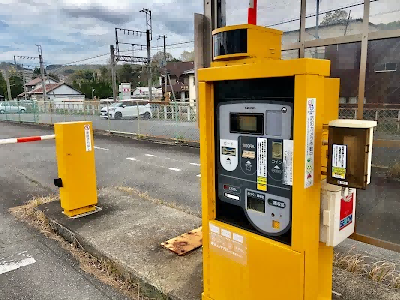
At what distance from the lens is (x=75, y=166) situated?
4.11m

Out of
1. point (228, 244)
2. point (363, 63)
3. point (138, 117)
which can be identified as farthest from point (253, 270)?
point (138, 117)

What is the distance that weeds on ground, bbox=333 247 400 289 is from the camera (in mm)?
2806

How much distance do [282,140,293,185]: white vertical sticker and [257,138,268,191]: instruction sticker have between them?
12cm

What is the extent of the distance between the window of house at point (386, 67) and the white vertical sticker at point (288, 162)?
3.10 feet

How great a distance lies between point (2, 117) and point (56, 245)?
84.9ft

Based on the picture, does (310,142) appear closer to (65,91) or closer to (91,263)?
(91,263)

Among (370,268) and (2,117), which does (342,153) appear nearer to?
(370,268)

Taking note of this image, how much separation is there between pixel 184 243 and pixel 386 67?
7.68ft

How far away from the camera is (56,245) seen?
12.3ft

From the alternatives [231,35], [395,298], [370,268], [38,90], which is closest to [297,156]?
[231,35]

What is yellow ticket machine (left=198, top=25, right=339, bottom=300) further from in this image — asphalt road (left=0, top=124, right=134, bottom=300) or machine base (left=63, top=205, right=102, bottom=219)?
machine base (left=63, top=205, right=102, bottom=219)

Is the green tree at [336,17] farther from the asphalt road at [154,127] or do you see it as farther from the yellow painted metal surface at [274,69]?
the asphalt road at [154,127]

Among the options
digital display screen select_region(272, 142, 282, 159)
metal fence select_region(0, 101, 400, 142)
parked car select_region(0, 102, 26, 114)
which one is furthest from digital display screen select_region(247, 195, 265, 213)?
parked car select_region(0, 102, 26, 114)

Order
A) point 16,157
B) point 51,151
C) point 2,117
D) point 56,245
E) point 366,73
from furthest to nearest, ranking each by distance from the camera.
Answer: point 2,117
point 51,151
point 16,157
point 56,245
point 366,73
